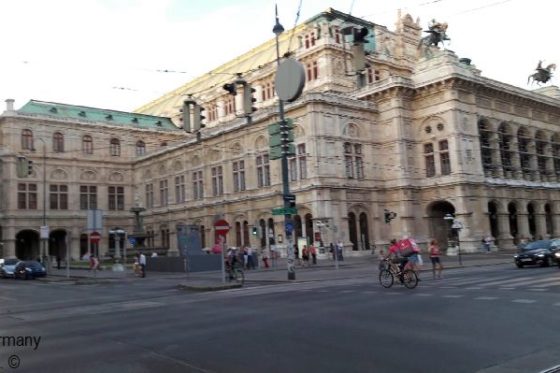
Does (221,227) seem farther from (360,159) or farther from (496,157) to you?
(496,157)

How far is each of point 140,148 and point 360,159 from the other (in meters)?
38.1

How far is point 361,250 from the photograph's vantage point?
48.5 metres

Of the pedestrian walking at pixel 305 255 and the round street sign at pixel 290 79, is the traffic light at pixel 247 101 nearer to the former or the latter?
the round street sign at pixel 290 79

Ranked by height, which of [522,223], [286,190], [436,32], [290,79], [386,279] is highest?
[436,32]

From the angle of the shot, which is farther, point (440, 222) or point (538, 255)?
point (440, 222)

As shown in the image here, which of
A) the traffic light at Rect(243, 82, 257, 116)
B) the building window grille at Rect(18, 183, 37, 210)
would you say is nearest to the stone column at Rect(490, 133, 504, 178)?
the traffic light at Rect(243, 82, 257, 116)

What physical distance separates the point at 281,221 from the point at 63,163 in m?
35.2

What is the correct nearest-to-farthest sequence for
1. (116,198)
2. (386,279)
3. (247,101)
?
(386,279)
(247,101)
(116,198)

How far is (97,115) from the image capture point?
73.5m

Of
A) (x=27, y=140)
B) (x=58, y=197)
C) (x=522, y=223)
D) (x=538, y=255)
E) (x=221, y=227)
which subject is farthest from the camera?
(x=58, y=197)

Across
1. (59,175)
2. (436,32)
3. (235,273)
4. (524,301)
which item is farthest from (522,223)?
(59,175)

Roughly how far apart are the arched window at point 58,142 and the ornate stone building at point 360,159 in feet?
2.19

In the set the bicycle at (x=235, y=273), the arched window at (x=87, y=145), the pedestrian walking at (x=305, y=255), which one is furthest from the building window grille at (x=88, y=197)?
the bicycle at (x=235, y=273)

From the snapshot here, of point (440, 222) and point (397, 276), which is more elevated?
point (440, 222)
